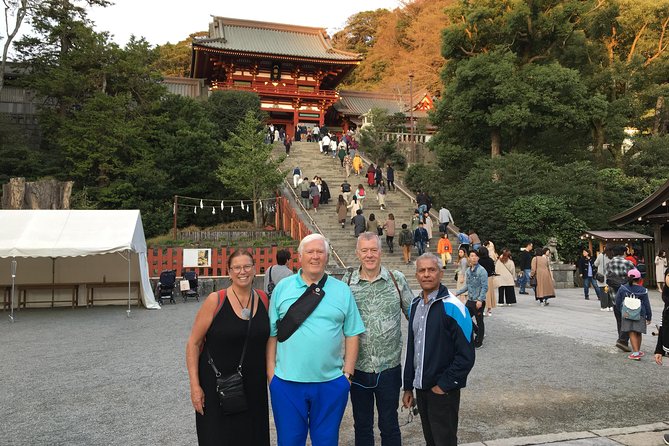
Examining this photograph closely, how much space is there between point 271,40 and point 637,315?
3284 cm

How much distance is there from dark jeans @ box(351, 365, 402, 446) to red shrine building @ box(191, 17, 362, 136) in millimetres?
29684

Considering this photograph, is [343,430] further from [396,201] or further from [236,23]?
[236,23]

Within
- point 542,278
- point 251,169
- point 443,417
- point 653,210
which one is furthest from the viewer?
point 251,169

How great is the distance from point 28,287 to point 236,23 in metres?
28.3

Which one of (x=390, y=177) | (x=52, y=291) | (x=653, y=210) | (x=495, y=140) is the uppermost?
(x=495, y=140)

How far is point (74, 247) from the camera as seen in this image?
9969mm

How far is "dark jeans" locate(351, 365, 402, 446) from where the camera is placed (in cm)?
291

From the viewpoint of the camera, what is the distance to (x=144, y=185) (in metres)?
19.1

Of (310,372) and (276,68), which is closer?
(310,372)

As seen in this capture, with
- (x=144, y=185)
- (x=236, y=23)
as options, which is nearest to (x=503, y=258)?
(x=144, y=185)

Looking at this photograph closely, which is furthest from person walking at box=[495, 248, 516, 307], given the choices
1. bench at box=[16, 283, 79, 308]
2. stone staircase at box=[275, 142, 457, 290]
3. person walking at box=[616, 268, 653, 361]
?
bench at box=[16, 283, 79, 308]

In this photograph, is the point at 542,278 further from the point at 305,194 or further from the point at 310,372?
the point at 305,194

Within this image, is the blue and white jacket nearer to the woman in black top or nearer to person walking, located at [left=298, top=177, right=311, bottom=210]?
the woman in black top

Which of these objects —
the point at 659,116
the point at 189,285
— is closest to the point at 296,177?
the point at 189,285
